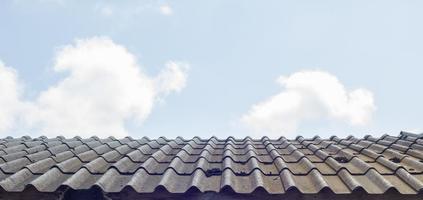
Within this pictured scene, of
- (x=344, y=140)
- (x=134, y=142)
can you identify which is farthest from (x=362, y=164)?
(x=134, y=142)

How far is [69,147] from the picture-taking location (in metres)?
6.09

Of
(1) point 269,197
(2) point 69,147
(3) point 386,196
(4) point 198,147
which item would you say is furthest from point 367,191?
(2) point 69,147

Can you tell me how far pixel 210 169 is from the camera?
4.47m

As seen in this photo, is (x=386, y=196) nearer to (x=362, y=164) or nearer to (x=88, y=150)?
(x=362, y=164)

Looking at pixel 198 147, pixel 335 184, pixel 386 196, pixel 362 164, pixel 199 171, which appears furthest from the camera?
pixel 198 147

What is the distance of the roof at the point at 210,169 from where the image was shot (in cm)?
365

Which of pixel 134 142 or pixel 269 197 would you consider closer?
pixel 269 197

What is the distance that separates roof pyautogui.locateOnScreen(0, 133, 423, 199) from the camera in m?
3.65

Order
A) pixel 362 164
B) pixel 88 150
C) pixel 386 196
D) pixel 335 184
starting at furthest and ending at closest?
1. pixel 88 150
2. pixel 362 164
3. pixel 335 184
4. pixel 386 196

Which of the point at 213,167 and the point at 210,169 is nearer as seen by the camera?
the point at 210,169

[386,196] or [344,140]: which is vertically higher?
[344,140]

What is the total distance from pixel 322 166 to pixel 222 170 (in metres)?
1.22

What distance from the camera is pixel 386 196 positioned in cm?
349

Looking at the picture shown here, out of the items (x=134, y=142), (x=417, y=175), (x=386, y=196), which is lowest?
(x=386, y=196)
